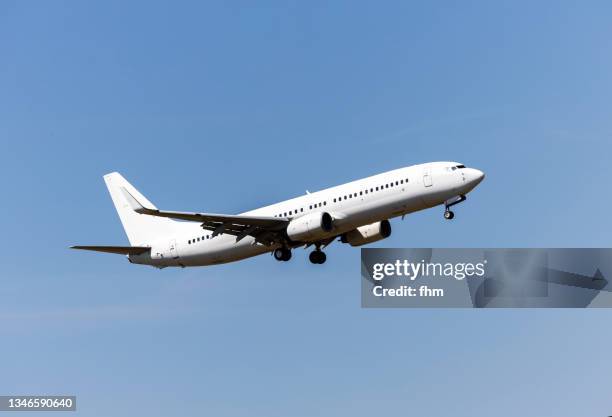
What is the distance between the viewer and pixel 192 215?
67.4 metres

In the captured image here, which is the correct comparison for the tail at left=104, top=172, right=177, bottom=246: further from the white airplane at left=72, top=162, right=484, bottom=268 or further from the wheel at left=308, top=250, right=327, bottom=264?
the wheel at left=308, top=250, right=327, bottom=264

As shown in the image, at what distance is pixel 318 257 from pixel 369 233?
3995 millimetres

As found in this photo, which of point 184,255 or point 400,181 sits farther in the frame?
point 184,255

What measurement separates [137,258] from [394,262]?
17.6 meters

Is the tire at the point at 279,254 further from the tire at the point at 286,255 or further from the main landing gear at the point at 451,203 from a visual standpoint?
the main landing gear at the point at 451,203

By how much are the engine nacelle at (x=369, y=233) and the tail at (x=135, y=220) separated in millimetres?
12881

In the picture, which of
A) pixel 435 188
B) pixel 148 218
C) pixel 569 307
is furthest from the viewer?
pixel 148 218

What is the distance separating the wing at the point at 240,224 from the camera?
6764 cm

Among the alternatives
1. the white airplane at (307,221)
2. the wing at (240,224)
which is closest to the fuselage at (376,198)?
the white airplane at (307,221)

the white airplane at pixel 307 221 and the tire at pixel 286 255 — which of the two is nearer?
the white airplane at pixel 307 221

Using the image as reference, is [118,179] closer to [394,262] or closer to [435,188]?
[394,262]

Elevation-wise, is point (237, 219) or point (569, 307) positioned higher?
point (237, 219)

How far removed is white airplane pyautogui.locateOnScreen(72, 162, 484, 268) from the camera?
214 ft

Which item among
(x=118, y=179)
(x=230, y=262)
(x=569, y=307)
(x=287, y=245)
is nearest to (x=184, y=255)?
(x=230, y=262)
